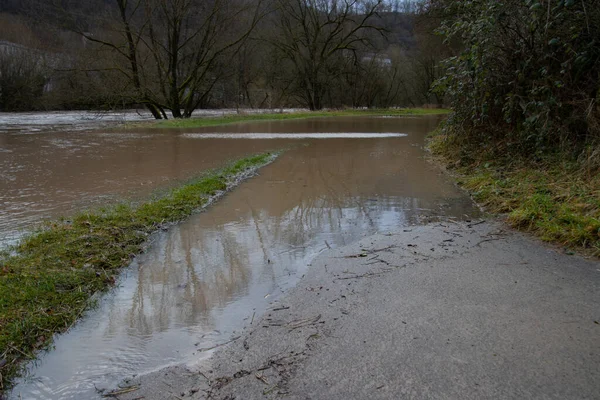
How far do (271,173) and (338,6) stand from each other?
3628cm

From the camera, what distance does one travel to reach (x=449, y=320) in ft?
10.4

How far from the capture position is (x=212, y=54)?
31219 millimetres

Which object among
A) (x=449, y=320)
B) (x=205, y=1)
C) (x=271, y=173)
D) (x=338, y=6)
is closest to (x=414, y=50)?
(x=338, y=6)

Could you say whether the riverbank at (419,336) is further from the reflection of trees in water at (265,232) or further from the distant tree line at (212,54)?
the distant tree line at (212,54)

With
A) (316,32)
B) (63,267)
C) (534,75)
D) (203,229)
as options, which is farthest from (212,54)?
(63,267)

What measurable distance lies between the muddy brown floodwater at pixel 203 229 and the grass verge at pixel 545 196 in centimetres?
45

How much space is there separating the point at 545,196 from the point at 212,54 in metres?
28.9

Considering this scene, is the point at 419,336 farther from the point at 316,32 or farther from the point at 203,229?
the point at 316,32

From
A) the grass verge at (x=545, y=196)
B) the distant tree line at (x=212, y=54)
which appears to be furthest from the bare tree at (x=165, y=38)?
the grass verge at (x=545, y=196)

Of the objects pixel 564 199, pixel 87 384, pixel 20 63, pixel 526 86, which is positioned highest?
pixel 20 63

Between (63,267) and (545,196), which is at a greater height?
(545,196)

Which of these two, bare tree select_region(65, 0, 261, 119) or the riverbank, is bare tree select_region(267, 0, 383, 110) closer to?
bare tree select_region(65, 0, 261, 119)

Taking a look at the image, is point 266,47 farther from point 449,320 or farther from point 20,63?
point 449,320

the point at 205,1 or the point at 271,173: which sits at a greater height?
the point at 205,1
